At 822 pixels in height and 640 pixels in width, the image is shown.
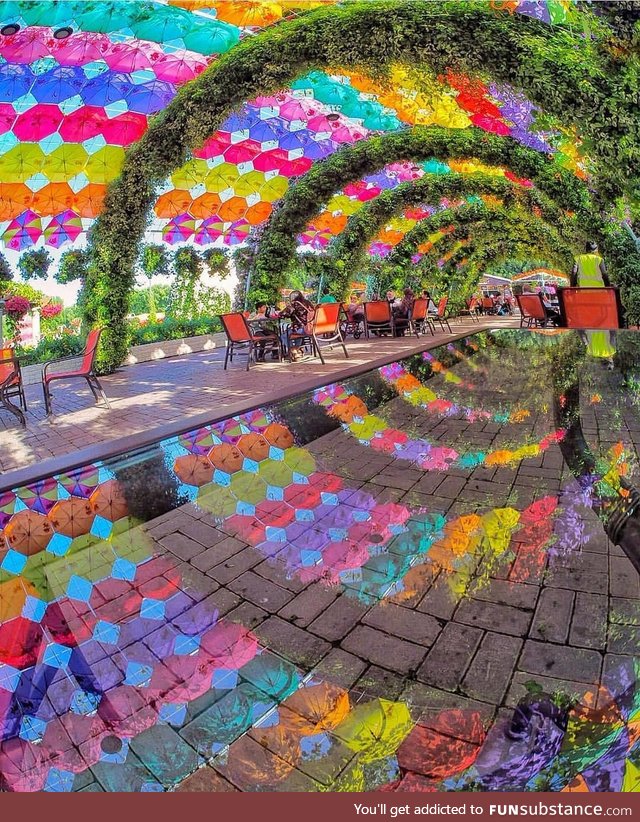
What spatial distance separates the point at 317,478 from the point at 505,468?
0.96 meters

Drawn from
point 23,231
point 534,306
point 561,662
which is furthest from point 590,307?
point 23,231

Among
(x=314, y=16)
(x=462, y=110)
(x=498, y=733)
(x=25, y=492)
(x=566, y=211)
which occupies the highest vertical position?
(x=314, y=16)

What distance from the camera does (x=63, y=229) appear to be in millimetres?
13781

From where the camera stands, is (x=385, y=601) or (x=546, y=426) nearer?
(x=385, y=601)

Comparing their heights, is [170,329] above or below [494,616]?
above

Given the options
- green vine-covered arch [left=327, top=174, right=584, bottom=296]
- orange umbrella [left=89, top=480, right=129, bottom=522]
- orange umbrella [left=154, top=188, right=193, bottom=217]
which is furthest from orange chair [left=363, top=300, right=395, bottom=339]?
orange umbrella [left=89, top=480, right=129, bottom=522]

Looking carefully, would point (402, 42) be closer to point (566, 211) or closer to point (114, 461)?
point (566, 211)

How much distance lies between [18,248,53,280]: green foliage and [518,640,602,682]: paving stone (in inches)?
664

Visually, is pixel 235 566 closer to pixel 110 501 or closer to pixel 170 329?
pixel 110 501

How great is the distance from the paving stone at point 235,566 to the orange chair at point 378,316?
479 inches

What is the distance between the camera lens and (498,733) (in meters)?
0.92

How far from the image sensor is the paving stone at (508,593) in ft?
4.21

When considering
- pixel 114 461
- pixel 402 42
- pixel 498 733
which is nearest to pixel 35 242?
pixel 402 42

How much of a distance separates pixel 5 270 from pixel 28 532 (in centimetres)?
1477
